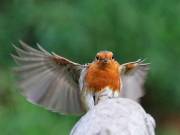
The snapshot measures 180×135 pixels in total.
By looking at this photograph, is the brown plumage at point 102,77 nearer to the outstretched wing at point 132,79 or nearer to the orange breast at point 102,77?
the orange breast at point 102,77

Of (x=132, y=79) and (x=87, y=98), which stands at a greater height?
(x=132, y=79)

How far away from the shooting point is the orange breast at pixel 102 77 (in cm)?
419

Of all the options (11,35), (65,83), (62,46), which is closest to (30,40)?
(11,35)

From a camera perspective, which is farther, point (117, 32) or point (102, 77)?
point (117, 32)

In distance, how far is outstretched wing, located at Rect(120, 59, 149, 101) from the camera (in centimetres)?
441

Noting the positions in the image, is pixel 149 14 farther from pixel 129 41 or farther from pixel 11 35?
pixel 11 35

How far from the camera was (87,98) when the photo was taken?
413 cm

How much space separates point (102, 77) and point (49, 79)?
36cm

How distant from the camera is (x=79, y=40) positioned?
593 centimetres

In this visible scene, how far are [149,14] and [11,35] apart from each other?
45.1 inches

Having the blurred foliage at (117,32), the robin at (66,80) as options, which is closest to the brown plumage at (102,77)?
the robin at (66,80)

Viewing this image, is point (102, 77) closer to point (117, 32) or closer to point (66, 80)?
point (66, 80)

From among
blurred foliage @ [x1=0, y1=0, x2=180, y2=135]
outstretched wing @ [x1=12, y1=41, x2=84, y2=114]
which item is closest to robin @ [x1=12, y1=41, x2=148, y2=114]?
outstretched wing @ [x1=12, y1=41, x2=84, y2=114]

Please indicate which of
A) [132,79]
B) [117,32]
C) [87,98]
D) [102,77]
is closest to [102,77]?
[102,77]
